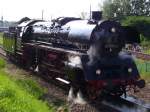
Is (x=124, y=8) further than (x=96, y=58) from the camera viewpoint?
Yes

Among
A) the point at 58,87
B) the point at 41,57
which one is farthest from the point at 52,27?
the point at 58,87

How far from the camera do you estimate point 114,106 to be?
38.9 ft

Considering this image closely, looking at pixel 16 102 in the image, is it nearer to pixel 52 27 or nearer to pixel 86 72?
pixel 86 72

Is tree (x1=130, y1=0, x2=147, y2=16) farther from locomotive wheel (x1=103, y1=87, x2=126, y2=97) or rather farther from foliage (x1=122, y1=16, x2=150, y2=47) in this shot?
locomotive wheel (x1=103, y1=87, x2=126, y2=97)

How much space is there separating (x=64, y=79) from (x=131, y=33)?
304cm

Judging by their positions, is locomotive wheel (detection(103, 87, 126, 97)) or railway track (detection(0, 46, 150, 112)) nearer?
railway track (detection(0, 46, 150, 112))

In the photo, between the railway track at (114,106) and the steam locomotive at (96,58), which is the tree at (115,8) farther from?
the railway track at (114,106)

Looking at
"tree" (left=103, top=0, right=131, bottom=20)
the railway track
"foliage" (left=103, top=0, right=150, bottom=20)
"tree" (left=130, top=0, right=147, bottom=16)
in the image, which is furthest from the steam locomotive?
"tree" (left=130, top=0, right=147, bottom=16)

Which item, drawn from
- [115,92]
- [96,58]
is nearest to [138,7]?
[115,92]

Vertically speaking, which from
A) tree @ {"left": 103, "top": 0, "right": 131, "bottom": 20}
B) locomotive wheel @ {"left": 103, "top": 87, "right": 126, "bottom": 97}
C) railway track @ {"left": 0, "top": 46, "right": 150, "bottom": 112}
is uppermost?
tree @ {"left": 103, "top": 0, "right": 131, "bottom": 20}

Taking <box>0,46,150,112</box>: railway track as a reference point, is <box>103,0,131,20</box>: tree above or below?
above

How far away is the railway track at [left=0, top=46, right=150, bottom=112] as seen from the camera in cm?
1140

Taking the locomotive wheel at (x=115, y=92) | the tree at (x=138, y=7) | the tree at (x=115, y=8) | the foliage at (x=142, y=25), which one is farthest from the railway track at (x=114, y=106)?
the tree at (x=138, y=7)

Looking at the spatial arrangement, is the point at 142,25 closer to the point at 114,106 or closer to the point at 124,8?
the point at 124,8
